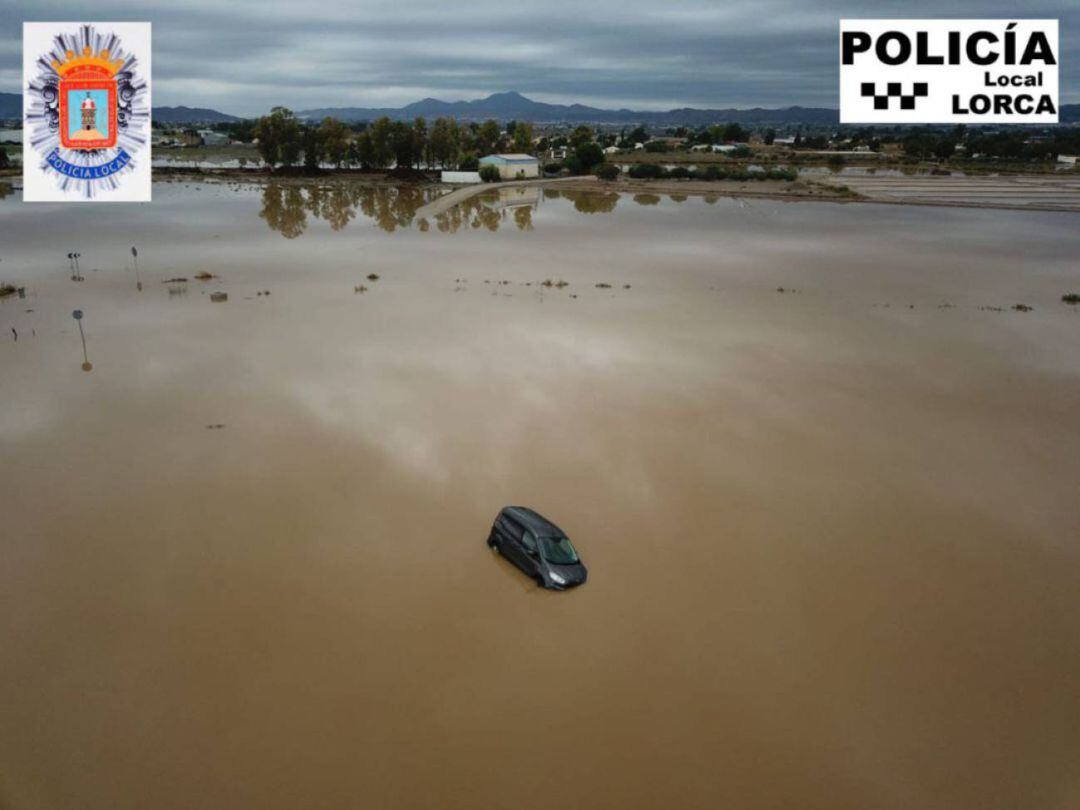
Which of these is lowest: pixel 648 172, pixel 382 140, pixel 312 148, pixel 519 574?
pixel 519 574

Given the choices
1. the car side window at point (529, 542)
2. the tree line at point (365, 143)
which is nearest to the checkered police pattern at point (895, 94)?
the car side window at point (529, 542)

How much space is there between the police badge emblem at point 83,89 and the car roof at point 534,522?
20.5 metres

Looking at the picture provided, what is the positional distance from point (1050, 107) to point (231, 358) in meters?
53.3

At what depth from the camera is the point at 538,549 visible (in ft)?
37.6

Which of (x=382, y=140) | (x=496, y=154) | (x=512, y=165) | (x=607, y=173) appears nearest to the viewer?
(x=512, y=165)

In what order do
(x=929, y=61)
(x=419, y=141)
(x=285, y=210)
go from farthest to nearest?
(x=419, y=141) → (x=285, y=210) → (x=929, y=61)

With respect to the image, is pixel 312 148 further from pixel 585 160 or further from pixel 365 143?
pixel 585 160

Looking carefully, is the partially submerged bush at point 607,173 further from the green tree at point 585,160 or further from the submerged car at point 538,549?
the submerged car at point 538,549

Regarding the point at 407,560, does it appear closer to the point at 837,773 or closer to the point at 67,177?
the point at 837,773

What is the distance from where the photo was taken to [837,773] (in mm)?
8406

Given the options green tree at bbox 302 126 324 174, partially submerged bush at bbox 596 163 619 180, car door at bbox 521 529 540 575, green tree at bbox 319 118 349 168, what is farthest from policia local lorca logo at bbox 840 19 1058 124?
green tree at bbox 302 126 324 174

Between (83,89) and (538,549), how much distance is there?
77.0 feet

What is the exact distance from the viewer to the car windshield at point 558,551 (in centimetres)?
1147

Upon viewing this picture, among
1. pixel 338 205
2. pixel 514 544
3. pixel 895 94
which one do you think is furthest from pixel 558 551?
pixel 338 205
